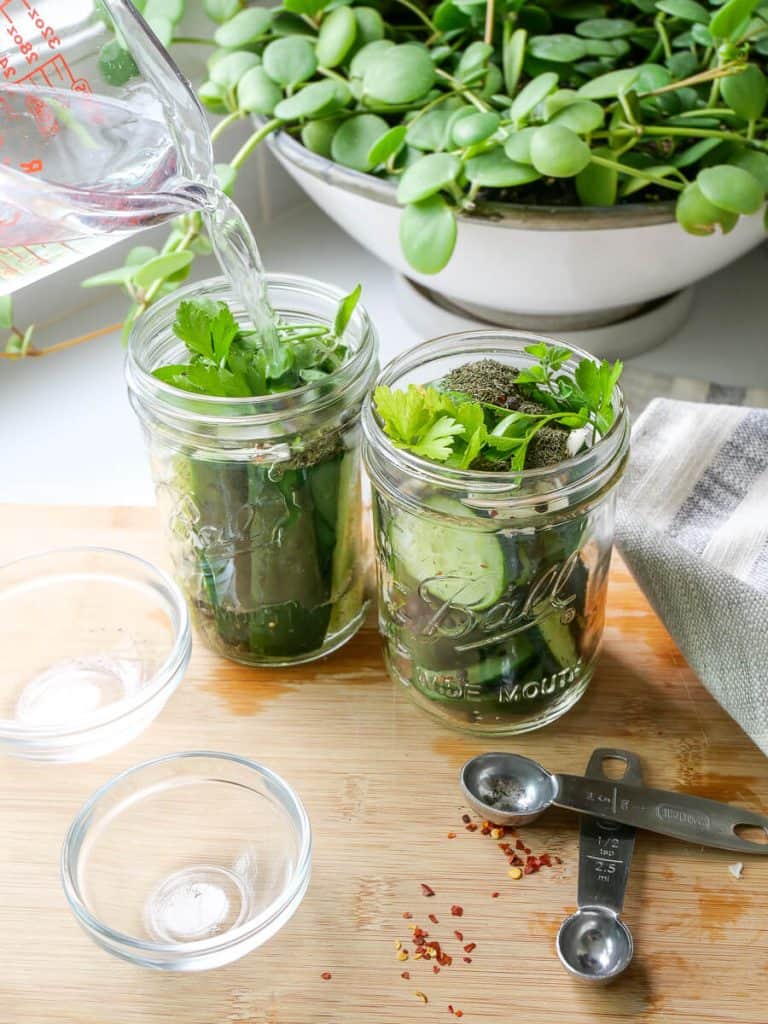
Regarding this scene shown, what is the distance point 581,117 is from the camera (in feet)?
3.00

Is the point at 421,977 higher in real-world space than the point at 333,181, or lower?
lower

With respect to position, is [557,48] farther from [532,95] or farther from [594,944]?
[594,944]

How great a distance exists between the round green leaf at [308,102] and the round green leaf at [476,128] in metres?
0.16

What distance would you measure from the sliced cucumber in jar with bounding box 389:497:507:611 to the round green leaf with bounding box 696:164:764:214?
0.35 m

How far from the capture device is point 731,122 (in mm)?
1022

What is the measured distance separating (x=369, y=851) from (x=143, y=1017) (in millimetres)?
172

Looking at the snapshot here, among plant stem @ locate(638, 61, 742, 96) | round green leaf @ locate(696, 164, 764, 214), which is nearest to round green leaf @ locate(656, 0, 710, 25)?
plant stem @ locate(638, 61, 742, 96)

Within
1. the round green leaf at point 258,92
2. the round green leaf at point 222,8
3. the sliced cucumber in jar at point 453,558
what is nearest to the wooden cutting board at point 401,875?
the sliced cucumber in jar at point 453,558

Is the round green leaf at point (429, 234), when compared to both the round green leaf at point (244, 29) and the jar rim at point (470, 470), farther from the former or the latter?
the round green leaf at point (244, 29)

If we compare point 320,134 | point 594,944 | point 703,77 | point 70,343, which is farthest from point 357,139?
point 594,944

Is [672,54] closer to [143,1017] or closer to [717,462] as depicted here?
[717,462]

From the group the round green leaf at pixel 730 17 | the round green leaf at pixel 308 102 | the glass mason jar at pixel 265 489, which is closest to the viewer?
the glass mason jar at pixel 265 489

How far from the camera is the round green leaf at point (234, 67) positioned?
1083 mm

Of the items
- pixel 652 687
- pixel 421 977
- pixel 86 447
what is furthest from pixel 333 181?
pixel 421 977
